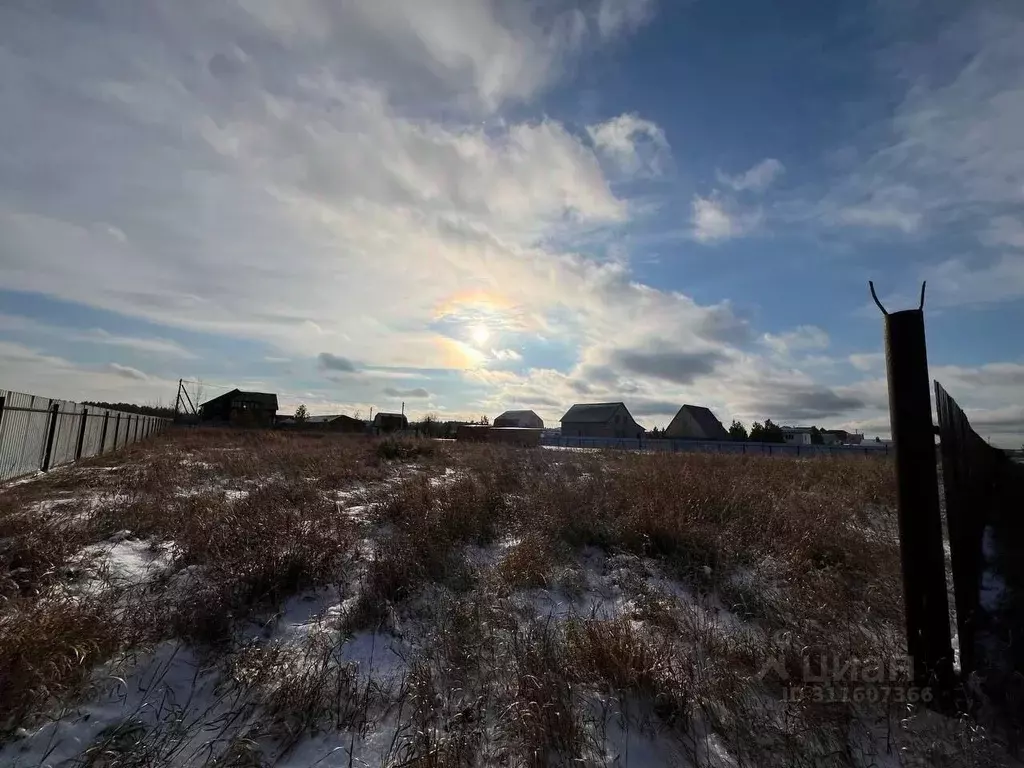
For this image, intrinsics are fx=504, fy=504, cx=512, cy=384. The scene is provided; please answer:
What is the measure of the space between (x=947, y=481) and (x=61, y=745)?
19.8ft

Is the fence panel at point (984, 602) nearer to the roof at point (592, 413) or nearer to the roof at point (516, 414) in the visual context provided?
the roof at point (592, 413)

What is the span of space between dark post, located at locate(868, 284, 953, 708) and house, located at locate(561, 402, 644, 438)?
55.2 metres

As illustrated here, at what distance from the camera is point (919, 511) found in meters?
3.00

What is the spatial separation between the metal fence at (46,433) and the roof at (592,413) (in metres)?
48.6

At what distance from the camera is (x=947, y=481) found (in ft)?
12.8

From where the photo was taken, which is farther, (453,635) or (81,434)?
(81,434)

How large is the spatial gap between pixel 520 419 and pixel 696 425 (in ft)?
103

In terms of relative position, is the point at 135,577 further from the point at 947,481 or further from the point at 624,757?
the point at 947,481

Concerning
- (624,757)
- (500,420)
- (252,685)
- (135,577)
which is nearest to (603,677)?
(624,757)

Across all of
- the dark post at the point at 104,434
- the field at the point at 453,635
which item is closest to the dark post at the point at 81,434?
the dark post at the point at 104,434

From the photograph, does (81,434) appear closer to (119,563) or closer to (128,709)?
(119,563)

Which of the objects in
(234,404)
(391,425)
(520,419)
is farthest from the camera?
(520,419)

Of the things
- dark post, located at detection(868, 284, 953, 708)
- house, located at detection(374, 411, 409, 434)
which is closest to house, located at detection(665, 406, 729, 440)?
house, located at detection(374, 411, 409, 434)

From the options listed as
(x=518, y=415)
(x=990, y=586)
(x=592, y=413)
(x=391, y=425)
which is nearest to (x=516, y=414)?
(x=518, y=415)
